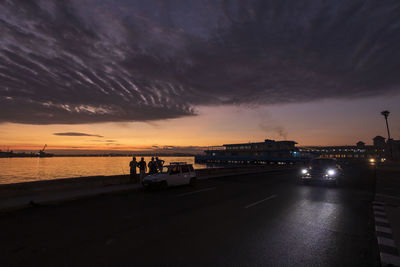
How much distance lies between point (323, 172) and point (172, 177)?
10.8 metres

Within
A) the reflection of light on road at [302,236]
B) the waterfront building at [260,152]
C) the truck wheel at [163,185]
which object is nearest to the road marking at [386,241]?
the reflection of light on road at [302,236]

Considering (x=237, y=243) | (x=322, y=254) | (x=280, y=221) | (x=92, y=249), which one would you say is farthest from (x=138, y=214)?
(x=322, y=254)

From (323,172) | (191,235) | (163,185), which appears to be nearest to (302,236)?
(191,235)

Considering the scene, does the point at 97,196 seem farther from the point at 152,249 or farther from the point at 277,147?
the point at 277,147

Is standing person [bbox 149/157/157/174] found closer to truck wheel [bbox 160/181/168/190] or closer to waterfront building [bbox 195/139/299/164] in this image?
truck wheel [bbox 160/181/168/190]

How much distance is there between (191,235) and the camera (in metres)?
6.08

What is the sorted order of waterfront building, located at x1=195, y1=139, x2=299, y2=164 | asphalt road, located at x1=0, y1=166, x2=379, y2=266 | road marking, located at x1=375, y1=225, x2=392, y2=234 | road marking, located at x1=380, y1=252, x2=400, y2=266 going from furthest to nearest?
1. waterfront building, located at x1=195, y1=139, x2=299, y2=164
2. road marking, located at x1=375, y1=225, x2=392, y2=234
3. asphalt road, located at x1=0, y1=166, x2=379, y2=266
4. road marking, located at x1=380, y1=252, x2=400, y2=266

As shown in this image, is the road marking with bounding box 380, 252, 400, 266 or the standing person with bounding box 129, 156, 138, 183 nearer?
the road marking with bounding box 380, 252, 400, 266

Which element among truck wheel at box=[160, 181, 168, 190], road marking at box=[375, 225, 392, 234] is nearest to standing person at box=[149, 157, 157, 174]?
truck wheel at box=[160, 181, 168, 190]

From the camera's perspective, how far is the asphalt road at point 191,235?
4.70 m

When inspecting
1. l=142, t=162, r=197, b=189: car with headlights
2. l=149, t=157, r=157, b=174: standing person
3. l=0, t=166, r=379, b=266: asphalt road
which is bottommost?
l=0, t=166, r=379, b=266: asphalt road

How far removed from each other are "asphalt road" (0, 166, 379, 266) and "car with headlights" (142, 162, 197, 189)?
4.66 meters

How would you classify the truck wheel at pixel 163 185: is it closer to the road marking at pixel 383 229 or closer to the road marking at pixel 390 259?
the road marking at pixel 383 229

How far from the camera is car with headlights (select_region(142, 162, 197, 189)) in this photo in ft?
47.7
